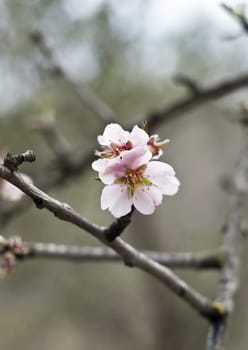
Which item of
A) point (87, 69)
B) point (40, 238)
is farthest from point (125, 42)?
point (40, 238)

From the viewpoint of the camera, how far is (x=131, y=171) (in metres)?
0.80

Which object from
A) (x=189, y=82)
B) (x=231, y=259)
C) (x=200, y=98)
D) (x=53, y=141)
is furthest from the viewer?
(x=53, y=141)

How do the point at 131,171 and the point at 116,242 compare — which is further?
the point at 116,242

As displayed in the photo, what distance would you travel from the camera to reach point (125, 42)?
3.20m

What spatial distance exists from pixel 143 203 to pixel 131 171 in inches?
2.9

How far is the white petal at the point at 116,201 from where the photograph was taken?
0.83m

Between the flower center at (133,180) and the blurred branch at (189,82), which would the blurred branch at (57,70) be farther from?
the flower center at (133,180)

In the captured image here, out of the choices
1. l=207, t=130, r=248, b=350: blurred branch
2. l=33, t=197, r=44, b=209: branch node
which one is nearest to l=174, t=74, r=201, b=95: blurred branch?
l=207, t=130, r=248, b=350: blurred branch

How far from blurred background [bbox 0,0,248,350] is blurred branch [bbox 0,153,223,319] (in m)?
1.27

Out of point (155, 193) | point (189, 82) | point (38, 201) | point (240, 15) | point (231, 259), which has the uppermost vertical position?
point (189, 82)

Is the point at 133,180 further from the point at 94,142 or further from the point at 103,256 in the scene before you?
the point at 94,142

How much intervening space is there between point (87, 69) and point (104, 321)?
2.53 meters

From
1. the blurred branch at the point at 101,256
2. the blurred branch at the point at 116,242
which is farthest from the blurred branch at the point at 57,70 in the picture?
the blurred branch at the point at 116,242

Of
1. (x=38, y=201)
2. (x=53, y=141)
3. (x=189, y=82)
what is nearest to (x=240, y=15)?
(x=189, y=82)
